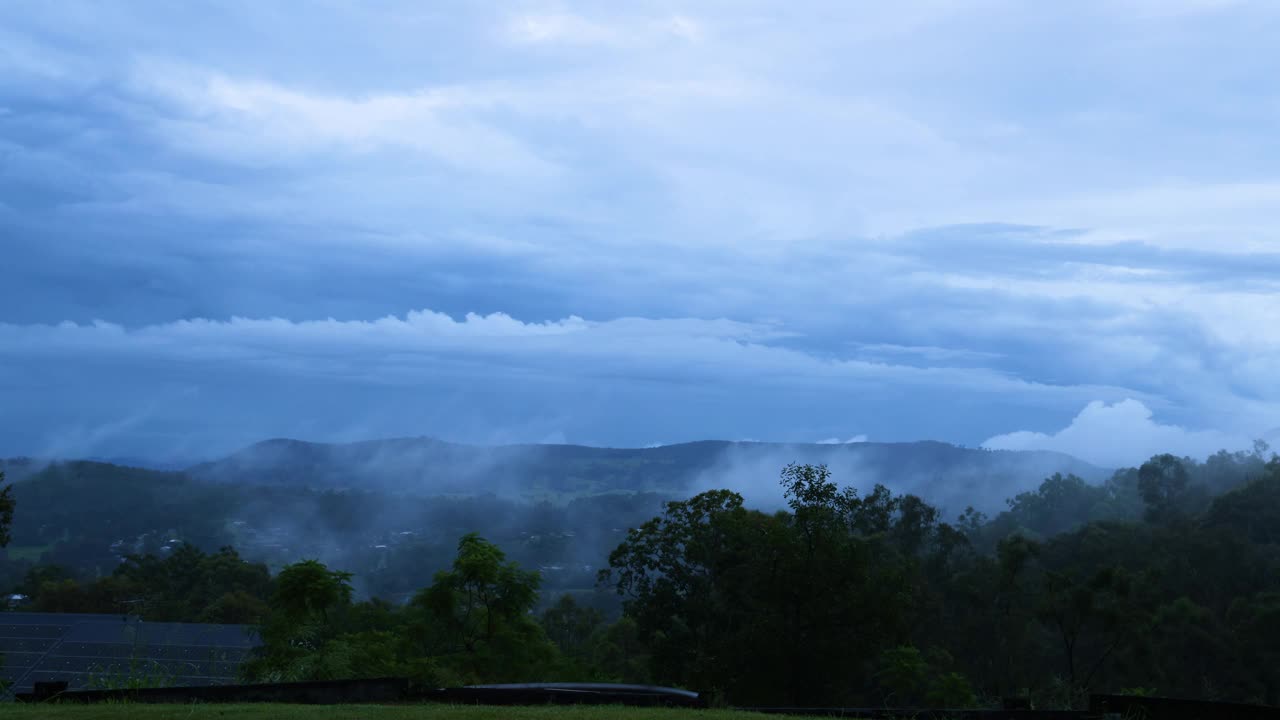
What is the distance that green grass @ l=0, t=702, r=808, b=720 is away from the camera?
7562 mm

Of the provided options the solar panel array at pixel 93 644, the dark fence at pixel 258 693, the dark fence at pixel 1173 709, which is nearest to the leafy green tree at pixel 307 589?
the solar panel array at pixel 93 644

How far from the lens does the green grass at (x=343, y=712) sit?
756 centimetres

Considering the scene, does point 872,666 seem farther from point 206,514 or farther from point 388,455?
point 388,455

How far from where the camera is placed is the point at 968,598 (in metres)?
36.8

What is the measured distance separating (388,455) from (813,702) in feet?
377

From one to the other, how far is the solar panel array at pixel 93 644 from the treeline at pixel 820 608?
1.30 metres

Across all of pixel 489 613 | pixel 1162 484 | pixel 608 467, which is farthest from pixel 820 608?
pixel 608 467

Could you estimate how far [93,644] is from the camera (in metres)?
23.7

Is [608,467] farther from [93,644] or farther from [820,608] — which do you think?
[820,608]

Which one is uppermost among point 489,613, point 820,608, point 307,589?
point 307,589

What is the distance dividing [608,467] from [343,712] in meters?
124

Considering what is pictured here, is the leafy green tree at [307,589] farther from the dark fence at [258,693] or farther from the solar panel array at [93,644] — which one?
the dark fence at [258,693]

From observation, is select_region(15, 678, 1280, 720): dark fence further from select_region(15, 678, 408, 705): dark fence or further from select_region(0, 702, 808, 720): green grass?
select_region(0, 702, 808, 720): green grass

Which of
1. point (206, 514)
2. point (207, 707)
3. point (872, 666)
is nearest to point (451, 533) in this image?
point (206, 514)
